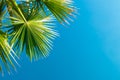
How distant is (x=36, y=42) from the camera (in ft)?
16.1

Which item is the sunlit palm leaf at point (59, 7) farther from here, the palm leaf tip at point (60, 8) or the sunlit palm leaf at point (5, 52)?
the sunlit palm leaf at point (5, 52)

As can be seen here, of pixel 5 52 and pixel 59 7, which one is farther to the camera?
pixel 59 7

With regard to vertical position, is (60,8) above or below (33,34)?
above

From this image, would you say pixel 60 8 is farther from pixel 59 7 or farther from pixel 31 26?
pixel 31 26

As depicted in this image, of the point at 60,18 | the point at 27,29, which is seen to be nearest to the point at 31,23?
the point at 27,29

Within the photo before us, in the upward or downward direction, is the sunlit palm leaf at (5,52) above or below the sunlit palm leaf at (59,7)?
below

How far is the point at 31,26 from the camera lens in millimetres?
4867

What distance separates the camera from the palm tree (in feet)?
15.9

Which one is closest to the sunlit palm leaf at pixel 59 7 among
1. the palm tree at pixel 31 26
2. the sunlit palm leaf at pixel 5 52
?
the palm tree at pixel 31 26

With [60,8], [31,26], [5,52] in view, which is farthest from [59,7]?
[5,52]

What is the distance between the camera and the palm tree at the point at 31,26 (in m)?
4.84

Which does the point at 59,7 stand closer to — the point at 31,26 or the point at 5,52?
the point at 31,26

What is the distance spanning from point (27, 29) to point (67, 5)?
769mm

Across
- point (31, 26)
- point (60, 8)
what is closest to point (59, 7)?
point (60, 8)
